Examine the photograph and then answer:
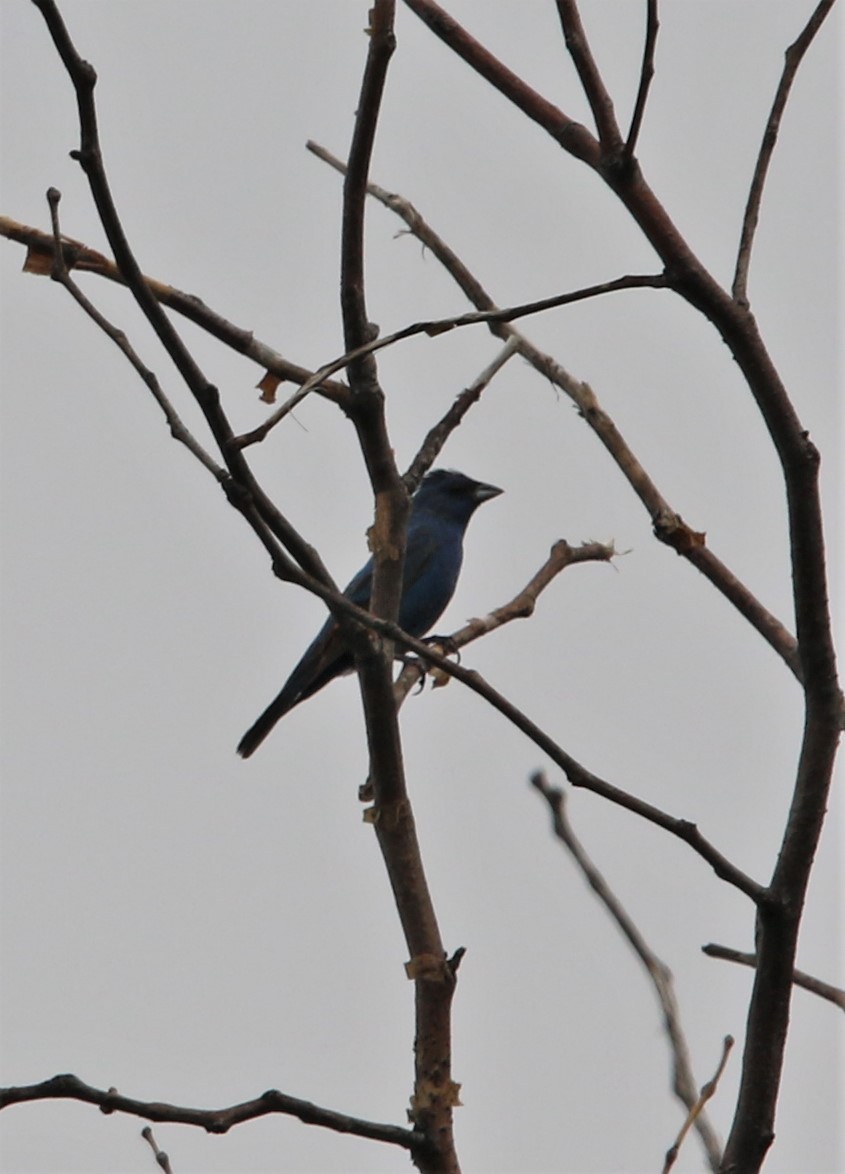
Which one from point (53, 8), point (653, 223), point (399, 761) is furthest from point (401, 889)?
point (53, 8)

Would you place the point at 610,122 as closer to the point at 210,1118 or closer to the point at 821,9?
the point at 821,9

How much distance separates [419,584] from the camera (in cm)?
920

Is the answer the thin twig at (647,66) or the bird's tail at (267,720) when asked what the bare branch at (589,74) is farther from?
the bird's tail at (267,720)

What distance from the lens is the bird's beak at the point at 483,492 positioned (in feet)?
33.1

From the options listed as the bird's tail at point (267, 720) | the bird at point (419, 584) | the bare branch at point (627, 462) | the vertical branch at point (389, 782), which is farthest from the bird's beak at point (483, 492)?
the vertical branch at point (389, 782)

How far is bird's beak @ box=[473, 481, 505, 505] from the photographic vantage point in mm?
10102

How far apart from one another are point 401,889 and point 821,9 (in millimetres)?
1626

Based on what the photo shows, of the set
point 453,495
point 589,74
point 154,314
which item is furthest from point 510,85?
point 453,495

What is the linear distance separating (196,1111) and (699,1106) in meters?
0.72

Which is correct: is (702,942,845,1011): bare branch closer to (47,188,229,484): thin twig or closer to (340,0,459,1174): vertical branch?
(340,0,459,1174): vertical branch

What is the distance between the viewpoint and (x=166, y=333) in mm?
2549

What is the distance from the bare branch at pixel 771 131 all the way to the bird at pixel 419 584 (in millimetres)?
5601

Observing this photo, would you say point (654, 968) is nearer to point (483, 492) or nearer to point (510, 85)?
point (510, 85)

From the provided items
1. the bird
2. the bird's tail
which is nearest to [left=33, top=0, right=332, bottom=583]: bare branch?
the bird
